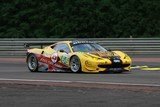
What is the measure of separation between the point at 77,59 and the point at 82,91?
6.56 meters

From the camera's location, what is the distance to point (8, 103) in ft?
39.0

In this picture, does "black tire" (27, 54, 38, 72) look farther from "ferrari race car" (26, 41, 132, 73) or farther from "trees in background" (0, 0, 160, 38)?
"trees in background" (0, 0, 160, 38)

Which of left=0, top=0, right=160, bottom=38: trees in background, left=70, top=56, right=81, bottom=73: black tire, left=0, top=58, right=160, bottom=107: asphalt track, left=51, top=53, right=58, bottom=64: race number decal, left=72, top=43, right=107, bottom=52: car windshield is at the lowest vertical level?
left=0, top=58, right=160, bottom=107: asphalt track

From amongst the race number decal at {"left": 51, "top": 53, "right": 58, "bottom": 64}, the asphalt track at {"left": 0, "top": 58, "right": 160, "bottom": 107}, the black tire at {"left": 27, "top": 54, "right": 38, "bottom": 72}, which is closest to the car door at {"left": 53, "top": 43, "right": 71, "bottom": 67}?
the race number decal at {"left": 51, "top": 53, "right": 58, "bottom": 64}

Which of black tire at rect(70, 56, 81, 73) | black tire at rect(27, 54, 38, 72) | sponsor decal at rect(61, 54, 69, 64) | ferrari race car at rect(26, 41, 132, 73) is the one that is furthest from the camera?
black tire at rect(27, 54, 38, 72)

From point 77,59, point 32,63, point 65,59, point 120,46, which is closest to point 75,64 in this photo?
point 77,59

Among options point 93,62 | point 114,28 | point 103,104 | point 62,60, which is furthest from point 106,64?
point 114,28

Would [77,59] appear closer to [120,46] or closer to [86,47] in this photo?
[86,47]

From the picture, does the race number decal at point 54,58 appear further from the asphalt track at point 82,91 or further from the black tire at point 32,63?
the asphalt track at point 82,91

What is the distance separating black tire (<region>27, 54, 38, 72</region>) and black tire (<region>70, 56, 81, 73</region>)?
2.14 meters

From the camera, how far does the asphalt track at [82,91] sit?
38.9 feet

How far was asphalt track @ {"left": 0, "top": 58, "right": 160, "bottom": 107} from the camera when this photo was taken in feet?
38.9

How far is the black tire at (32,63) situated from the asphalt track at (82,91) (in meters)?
3.33

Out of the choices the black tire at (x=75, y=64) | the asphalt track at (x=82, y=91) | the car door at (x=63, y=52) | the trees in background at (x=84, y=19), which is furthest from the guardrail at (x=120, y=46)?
the asphalt track at (x=82, y=91)
